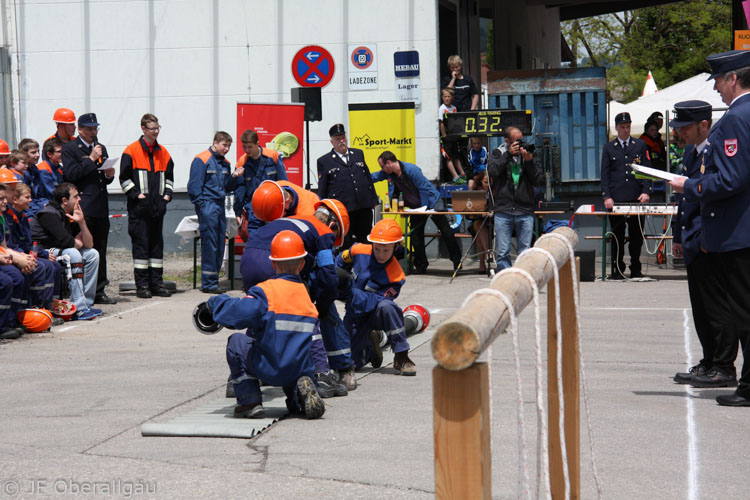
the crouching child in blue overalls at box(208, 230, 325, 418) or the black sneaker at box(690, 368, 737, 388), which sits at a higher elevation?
the crouching child in blue overalls at box(208, 230, 325, 418)

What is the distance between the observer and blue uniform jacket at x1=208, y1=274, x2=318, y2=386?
21.5 feet

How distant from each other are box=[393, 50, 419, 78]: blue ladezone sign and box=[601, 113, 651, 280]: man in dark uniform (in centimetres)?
361

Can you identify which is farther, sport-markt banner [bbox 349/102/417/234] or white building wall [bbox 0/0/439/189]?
white building wall [bbox 0/0/439/189]

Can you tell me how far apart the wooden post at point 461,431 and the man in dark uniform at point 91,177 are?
11.2 metres

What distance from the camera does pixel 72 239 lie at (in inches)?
472

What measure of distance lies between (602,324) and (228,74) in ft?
31.4

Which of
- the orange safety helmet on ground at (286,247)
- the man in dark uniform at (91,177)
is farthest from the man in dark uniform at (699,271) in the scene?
the man in dark uniform at (91,177)

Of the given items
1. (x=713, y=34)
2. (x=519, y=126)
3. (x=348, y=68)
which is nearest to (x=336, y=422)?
(x=519, y=126)

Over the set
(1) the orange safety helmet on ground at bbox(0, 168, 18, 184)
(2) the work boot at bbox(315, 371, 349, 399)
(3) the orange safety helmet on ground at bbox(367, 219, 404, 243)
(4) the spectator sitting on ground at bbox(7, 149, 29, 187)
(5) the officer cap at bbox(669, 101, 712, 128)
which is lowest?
(2) the work boot at bbox(315, 371, 349, 399)

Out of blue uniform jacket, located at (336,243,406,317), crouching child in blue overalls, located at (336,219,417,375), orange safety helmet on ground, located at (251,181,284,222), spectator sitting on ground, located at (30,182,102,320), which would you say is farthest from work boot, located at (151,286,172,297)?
orange safety helmet on ground, located at (251,181,284,222)

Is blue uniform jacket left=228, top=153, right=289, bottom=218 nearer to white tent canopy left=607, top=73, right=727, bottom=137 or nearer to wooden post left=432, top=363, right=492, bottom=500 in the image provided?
white tent canopy left=607, top=73, right=727, bottom=137

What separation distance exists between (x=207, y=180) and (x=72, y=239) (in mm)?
2886

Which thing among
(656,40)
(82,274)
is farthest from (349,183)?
(656,40)

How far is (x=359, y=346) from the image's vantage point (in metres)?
8.63
